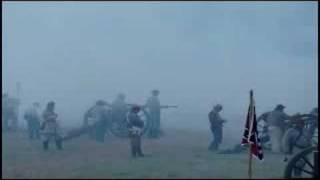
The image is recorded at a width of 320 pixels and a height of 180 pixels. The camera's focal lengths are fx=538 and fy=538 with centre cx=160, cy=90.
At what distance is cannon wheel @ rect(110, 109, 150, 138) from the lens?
1148cm

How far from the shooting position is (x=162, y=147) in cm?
1137

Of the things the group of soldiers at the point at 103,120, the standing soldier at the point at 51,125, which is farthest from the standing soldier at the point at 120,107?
the standing soldier at the point at 51,125

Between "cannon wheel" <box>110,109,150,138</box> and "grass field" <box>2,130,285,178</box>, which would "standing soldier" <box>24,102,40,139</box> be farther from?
"cannon wheel" <box>110,109,150,138</box>

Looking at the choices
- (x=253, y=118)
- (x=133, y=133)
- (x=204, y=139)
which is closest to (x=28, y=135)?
(x=133, y=133)

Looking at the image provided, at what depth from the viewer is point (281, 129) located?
432 inches

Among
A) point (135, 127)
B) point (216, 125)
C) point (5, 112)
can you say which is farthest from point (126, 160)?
point (5, 112)

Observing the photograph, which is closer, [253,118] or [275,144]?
[253,118]

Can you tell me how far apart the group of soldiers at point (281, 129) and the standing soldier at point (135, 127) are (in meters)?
1.54

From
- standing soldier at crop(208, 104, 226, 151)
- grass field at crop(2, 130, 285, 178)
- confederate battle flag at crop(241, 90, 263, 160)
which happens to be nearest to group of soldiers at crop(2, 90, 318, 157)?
standing soldier at crop(208, 104, 226, 151)

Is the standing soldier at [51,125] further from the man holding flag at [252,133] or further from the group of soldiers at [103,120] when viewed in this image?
the man holding flag at [252,133]

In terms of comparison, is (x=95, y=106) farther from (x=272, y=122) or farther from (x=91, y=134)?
(x=272, y=122)

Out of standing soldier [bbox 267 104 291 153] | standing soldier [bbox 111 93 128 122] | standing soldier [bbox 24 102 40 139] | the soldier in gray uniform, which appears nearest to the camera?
standing soldier [bbox 267 104 291 153]

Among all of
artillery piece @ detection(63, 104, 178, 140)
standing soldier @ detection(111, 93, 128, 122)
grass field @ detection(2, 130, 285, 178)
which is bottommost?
grass field @ detection(2, 130, 285, 178)

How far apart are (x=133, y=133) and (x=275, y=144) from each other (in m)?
2.97
